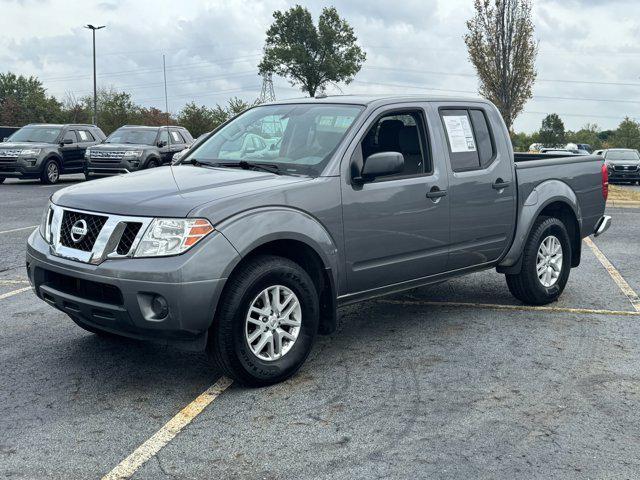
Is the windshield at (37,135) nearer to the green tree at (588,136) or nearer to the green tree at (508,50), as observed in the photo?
the green tree at (508,50)

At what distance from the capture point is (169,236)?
13.7 ft

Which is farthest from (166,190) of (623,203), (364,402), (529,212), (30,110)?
(30,110)

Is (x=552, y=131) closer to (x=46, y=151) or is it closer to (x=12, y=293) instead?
(x=46, y=151)

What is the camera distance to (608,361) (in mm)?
5148

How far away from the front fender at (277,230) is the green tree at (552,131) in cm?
8080

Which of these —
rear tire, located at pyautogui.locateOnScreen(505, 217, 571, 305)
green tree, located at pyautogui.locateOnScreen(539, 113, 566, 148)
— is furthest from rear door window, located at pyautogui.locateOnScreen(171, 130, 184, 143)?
green tree, located at pyautogui.locateOnScreen(539, 113, 566, 148)

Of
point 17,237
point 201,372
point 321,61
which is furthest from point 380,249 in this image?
point 321,61

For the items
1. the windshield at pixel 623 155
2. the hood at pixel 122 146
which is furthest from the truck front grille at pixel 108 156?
the windshield at pixel 623 155

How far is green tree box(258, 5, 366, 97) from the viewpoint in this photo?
74.4 m

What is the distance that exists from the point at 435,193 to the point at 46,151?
1777 cm

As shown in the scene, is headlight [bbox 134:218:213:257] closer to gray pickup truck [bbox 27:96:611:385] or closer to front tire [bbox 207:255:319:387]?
gray pickup truck [bbox 27:96:611:385]

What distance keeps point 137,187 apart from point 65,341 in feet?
5.13

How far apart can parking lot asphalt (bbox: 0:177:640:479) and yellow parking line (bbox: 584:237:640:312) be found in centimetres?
60

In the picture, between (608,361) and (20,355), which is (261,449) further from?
(608,361)
